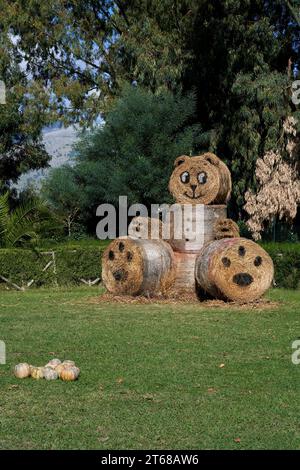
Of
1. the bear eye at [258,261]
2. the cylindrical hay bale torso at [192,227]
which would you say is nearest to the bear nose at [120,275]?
the cylindrical hay bale torso at [192,227]

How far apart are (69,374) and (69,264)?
11.8 m

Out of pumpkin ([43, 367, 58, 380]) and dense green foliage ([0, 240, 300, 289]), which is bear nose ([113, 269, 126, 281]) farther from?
pumpkin ([43, 367, 58, 380])

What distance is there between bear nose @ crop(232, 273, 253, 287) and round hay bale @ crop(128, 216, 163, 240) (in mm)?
2257

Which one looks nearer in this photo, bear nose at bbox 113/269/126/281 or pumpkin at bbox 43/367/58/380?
pumpkin at bbox 43/367/58/380

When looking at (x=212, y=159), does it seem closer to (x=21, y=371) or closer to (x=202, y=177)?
(x=202, y=177)

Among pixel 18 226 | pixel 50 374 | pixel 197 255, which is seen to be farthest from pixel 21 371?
pixel 18 226

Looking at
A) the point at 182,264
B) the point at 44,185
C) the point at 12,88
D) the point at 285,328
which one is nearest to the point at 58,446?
the point at 285,328

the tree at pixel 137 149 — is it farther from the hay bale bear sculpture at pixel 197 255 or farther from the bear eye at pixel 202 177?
the bear eye at pixel 202 177

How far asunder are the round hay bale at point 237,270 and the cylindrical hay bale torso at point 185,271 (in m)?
0.79

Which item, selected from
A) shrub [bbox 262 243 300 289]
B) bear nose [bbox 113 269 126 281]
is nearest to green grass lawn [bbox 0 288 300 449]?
bear nose [bbox 113 269 126 281]

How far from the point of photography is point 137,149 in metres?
26.5

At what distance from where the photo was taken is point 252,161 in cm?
2534

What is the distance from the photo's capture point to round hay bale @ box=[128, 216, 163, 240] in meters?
15.9

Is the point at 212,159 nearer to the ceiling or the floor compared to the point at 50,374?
nearer to the ceiling
